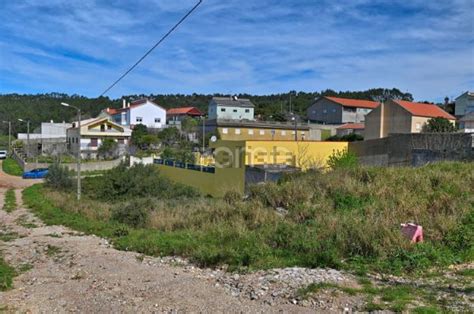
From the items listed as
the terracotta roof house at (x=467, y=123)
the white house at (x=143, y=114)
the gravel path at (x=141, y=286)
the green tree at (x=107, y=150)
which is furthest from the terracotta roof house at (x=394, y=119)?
the white house at (x=143, y=114)

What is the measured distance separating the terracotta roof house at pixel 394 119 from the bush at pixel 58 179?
111 feet

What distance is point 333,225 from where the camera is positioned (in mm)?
9094

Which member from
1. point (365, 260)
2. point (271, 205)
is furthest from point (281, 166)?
point (365, 260)

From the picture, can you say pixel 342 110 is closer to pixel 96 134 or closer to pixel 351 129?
pixel 351 129

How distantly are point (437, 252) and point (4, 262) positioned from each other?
949cm

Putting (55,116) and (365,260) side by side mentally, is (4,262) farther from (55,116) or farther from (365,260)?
(55,116)

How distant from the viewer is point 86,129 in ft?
180

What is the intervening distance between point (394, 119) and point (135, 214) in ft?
129

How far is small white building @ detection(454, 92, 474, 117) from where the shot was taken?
63.9m

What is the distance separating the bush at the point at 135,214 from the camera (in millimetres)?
14266

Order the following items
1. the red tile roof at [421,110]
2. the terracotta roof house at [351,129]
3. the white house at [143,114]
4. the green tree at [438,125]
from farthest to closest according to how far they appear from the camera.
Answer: the white house at [143,114], the terracotta roof house at [351,129], the red tile roof at [421,110], the green tree at [438,125]

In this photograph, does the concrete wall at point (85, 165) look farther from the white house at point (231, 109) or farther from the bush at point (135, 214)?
the white house at point (231, 109)

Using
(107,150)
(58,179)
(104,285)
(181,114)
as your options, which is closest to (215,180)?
(58,179)

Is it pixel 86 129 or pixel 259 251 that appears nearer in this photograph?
pixel 259 251
